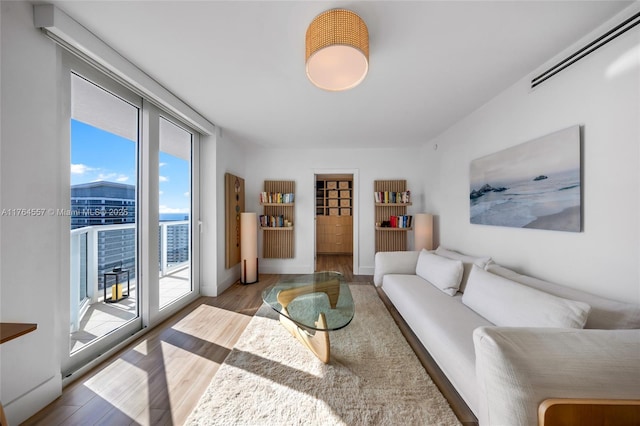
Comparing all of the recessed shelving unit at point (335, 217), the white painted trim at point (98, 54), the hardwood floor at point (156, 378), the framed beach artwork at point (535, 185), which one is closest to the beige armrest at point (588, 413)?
the framed beach artwork at point (535, 185)

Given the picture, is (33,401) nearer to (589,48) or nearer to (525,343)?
(525,343)

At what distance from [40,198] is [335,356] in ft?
7.60

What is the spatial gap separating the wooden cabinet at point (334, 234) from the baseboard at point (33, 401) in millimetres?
5553

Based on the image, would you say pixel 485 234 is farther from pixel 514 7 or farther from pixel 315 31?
pixel 315 31

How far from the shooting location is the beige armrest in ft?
2.88

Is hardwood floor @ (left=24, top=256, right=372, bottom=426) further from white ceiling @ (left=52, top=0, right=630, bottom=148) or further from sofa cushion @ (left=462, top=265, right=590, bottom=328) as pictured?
white ceiling @ (left=52, top=0, right=630, bottom=148)

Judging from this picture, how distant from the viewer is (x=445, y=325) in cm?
167

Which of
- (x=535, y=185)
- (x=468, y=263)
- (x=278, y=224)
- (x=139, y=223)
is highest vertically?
(x=535, y=185)

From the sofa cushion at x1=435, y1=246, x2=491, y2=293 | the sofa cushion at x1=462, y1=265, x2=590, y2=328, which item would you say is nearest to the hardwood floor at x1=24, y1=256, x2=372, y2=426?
the sofa cushion at x1=462, y1=265, x2=590, y2=328

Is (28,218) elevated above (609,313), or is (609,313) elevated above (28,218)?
(28,218)

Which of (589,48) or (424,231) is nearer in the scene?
(589,48)

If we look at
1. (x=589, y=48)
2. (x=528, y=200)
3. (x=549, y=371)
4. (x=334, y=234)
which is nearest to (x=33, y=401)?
(x=549, y=371)

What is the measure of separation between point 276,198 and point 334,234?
2920 mm

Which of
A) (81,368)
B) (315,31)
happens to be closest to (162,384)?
(81,368)
